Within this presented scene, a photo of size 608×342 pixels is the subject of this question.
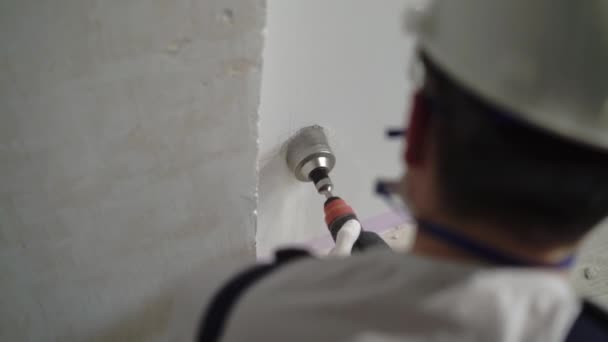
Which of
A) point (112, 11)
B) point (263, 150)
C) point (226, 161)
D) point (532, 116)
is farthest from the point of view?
point (263, 150)

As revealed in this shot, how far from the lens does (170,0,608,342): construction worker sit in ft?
0.98

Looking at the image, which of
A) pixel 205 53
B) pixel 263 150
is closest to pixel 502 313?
pixel 205 53

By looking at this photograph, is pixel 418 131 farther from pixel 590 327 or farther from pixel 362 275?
pixel 590 327

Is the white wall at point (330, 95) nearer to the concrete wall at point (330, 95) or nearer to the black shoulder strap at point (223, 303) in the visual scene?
the concrete wall at point (330, 95)

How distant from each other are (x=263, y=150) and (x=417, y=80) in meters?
0.42

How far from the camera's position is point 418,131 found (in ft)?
1.17

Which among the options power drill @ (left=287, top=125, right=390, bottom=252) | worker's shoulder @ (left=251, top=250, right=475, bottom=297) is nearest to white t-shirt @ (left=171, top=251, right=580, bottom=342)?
worker's shoulder @ (left=251, top=250, right=475, bottom=297)

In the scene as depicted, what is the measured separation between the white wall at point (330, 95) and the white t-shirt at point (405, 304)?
0.40m

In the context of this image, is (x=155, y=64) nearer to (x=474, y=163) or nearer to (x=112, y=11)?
(x=112, y=11)

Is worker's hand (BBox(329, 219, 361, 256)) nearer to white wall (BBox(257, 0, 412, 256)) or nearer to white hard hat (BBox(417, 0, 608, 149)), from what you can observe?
white wall (BBox(257, 0, 412, 256))

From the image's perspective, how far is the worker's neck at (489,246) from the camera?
0.33 metres

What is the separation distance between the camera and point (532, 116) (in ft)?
0.98

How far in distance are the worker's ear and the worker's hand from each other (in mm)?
374

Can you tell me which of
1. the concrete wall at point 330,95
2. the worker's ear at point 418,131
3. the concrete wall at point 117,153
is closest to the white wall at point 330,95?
the concrete wall at point 330,95
